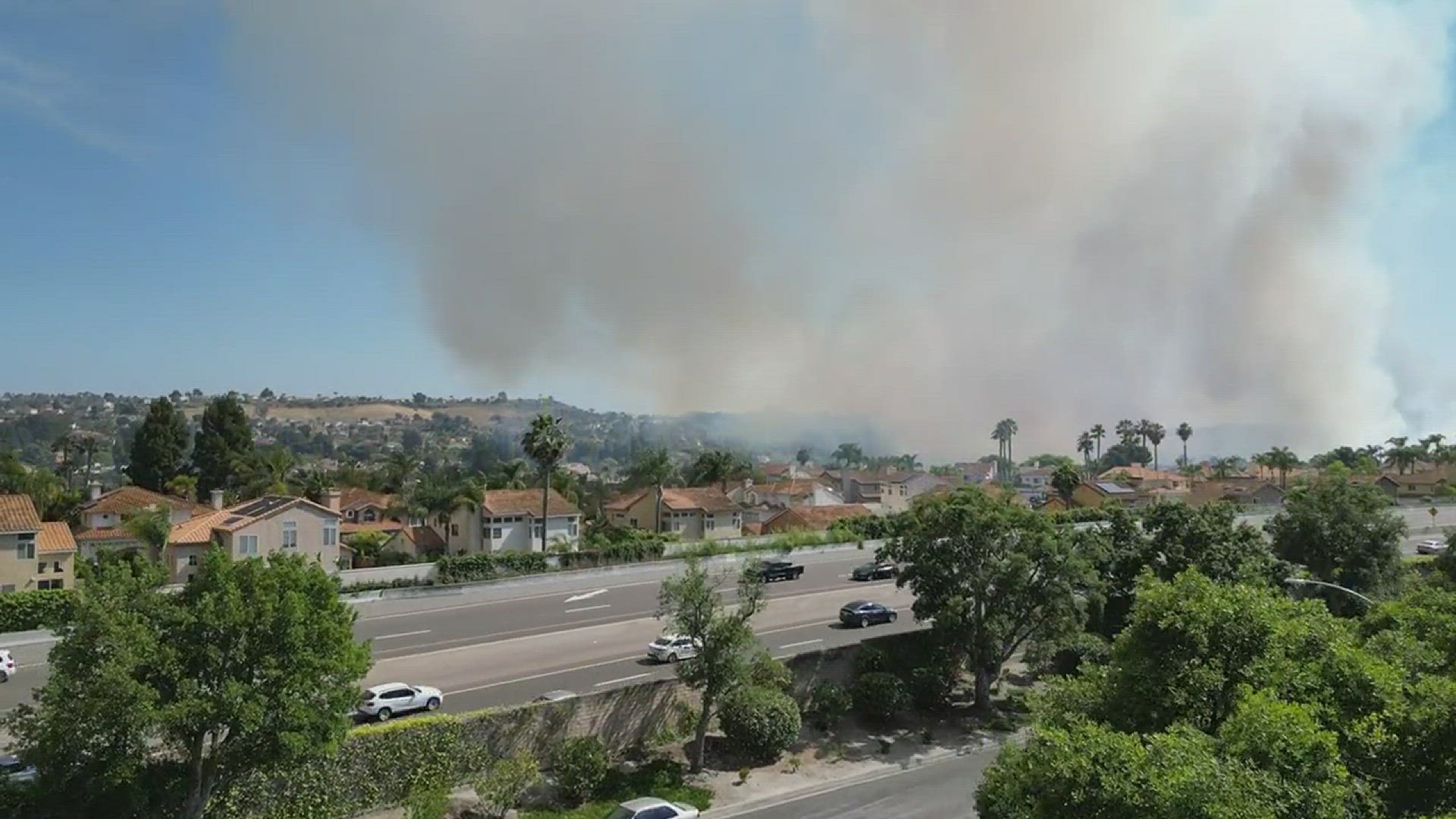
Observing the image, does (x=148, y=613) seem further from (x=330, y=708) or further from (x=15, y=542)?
(x=15, y=542)

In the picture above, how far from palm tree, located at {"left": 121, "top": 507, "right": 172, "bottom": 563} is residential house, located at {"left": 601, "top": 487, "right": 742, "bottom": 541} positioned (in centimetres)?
3597

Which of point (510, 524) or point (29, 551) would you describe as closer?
point (29, 551)

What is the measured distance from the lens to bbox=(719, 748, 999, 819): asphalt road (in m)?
22.7

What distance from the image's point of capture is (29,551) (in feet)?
143

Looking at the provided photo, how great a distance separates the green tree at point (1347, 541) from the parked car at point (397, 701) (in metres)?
39.3

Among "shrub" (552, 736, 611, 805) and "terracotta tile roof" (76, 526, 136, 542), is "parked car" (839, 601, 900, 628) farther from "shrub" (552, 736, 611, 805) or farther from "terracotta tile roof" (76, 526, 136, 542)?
"terracotta tile roof" (76, 526, 136, 542)

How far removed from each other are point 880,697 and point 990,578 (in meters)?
5.51

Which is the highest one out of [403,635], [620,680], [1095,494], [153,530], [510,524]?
[153,530]

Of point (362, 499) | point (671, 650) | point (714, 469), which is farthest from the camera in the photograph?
point (714, 469)

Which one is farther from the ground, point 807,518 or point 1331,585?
point 807,518

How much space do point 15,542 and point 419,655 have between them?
24.9 meters

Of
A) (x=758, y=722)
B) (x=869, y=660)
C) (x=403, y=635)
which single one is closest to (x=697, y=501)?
(x=403, y=635)

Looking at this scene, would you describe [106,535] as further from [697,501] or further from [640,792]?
[640,792]

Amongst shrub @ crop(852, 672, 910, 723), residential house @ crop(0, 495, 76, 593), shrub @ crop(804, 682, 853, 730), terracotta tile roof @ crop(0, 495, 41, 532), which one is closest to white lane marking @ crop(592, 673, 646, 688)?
shrub @ crop(804, 682, 853, 730)
